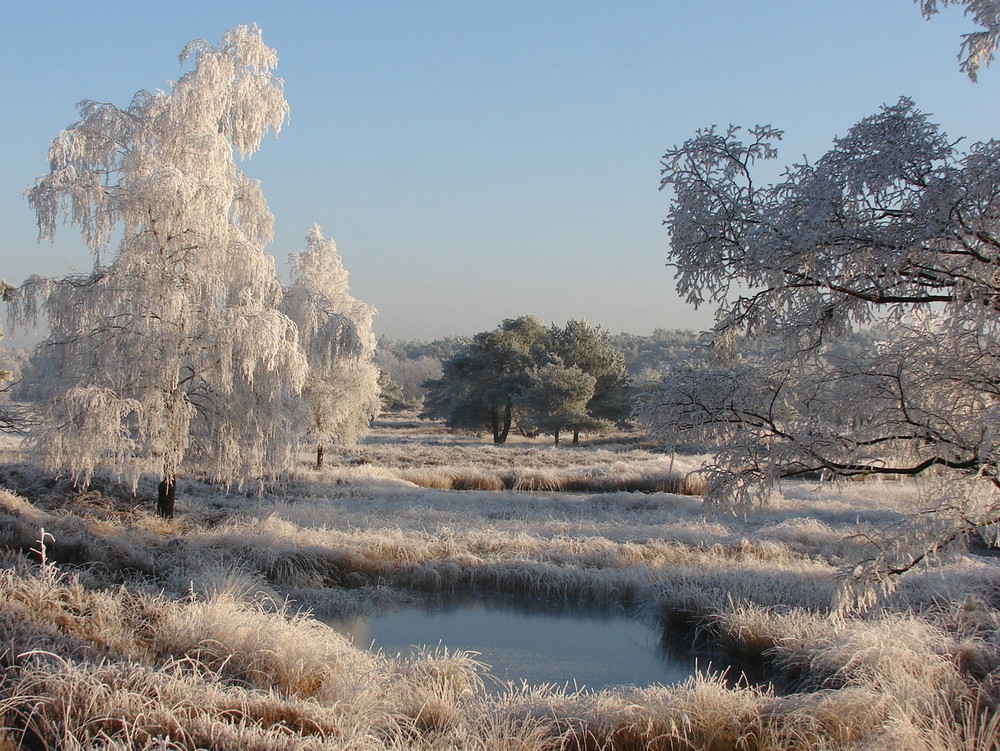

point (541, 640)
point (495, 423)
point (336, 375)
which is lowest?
point (541, 640)

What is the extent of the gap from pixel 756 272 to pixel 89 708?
514 cm

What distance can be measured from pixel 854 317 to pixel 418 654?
525 centimetres

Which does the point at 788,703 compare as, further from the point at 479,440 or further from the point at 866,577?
the point at 479,440

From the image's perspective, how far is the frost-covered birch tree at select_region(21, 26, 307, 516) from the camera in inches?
466

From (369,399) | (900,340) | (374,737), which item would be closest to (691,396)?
(900,340)

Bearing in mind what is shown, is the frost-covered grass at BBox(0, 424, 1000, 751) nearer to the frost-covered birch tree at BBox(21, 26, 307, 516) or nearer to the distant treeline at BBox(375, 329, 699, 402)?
the frost-covered birch tree at BBox(21, 26, 307, 516)

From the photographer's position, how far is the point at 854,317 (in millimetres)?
5781

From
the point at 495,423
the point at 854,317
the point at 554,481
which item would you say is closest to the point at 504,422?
the point at 495,423

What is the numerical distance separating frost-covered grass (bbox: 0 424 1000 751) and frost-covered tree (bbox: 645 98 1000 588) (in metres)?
0.83

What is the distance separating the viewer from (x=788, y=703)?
5.86m

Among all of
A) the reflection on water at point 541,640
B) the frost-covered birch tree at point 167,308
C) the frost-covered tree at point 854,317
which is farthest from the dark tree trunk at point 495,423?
the frost-covered tree at point 854,317

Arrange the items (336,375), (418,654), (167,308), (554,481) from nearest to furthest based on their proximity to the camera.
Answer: (418,654) → (167,308) → (554,481) → (336,375)

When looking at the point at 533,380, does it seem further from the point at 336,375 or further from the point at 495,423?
the point at 336,375

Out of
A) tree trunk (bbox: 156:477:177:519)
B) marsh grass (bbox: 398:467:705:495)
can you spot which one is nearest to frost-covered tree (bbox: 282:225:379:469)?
marsh grass (bbox: 398:467:705:495)
